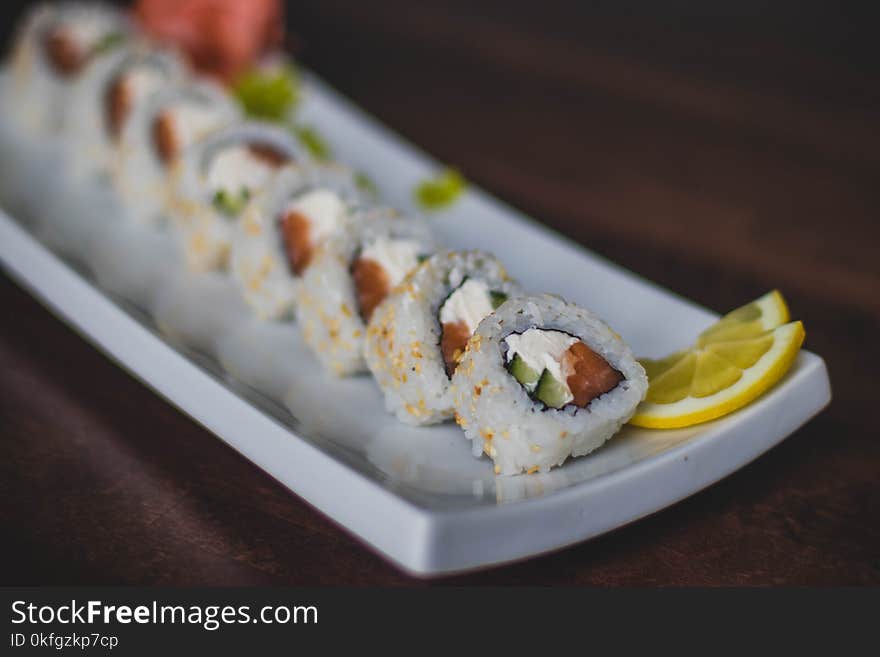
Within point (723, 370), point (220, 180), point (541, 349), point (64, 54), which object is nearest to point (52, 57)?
point (64, 54)

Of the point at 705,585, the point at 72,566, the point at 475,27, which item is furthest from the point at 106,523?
the point at 475,27

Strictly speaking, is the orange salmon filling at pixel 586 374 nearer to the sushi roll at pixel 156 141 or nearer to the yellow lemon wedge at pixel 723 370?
the yellow lemon wedge at pixel 723 370

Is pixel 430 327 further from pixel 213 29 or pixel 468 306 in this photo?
pixel 213 29

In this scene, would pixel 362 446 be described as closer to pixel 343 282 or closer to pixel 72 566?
pixel 343 282

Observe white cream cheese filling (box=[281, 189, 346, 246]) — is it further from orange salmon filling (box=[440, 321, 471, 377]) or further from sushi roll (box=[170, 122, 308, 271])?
orange salmon filling (box=[440, 321, 471, 377])

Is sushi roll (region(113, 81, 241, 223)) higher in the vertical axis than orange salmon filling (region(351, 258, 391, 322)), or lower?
higher

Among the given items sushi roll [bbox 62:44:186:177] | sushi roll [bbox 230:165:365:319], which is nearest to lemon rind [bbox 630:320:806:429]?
sushi roll [bbox 230:165:365:319]

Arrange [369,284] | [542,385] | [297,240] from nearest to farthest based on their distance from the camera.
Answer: [542,385] < [369,284] < [297,240]
